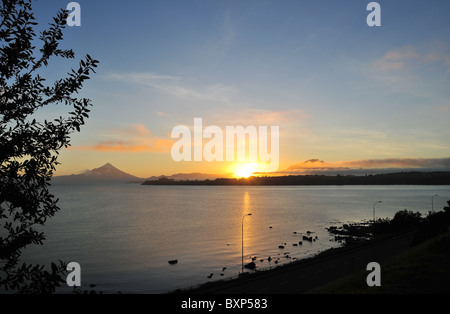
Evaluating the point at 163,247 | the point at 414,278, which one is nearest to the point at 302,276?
the point at 414,278

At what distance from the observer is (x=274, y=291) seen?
124ft

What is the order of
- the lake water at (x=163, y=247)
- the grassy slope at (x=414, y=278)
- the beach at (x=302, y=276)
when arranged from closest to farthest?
the grassy slope at (x=414, y=278)
the beach at (x=302, y=276)
the lake water at (x=163, y=247)

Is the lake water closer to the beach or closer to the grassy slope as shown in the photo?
the beach

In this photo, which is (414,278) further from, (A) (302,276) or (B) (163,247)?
(B) (163,247)

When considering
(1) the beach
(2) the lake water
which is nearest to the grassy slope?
(1) the beach

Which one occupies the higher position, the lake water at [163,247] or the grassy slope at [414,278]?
the grassy slope at [414,278]

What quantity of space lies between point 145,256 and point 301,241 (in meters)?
45.1

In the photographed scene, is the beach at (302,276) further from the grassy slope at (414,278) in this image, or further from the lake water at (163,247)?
the lake water at (163,247)

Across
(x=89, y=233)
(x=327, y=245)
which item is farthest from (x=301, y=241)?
(x=89, y=233)

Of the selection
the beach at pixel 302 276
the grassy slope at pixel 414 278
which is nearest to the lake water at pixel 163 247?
the beach at pixel 302 276

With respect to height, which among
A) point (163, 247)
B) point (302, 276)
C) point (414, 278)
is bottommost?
point (163, 247)

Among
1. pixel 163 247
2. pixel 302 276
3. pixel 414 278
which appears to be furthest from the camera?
pixel 163 247

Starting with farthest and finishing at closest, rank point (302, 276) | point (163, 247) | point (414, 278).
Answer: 1. point (163, 247)
2. point (302, 276)
3. point (414, 278)

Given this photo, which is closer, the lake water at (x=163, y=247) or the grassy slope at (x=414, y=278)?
the grassy slope at (x=414, y=278)
